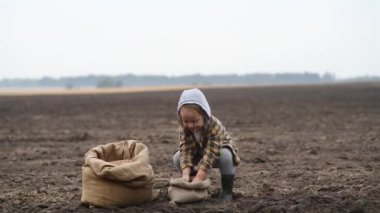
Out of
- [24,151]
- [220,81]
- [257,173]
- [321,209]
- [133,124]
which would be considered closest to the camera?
[321,209]

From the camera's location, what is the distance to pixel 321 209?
174 inches

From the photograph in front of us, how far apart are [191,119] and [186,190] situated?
0.64 meters

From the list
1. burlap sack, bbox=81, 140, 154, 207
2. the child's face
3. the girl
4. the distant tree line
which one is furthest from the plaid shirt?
the distant tree line

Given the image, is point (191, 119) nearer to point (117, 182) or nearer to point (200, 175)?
point (200, 175)

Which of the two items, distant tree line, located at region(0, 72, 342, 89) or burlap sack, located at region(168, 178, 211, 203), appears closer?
burlap sack, located at region(168, 178, 211, 203)

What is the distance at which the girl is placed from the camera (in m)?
4.64

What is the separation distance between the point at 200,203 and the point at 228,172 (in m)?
0.41

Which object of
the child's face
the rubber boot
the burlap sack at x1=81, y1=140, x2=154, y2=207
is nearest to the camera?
the burlap sack at x1=81, y1=140, x2=154, y2=207

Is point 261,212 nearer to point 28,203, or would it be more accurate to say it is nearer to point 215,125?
point 215,125

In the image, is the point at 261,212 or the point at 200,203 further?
the point at 200,203

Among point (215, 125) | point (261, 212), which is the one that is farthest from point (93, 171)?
point (261, 212)

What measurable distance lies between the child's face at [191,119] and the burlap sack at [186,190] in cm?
49

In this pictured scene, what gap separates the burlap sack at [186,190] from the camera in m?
4.64

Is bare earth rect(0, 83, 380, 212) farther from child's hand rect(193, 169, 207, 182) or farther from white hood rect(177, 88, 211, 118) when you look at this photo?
white hood rect(177, 88, 211, 118)
